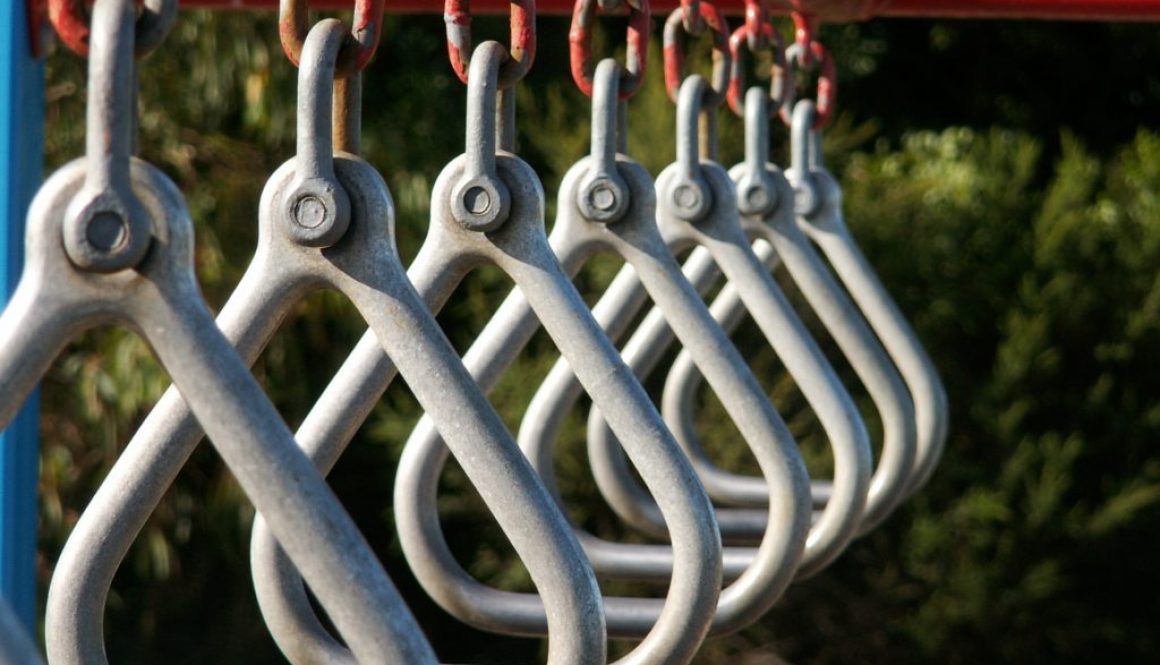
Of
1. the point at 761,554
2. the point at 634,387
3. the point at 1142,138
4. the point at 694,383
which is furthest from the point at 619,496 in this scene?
the point at 1142,138

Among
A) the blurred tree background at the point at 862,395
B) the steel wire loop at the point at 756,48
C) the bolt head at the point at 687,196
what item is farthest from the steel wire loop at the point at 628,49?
the blurred tree background at the point at 862,395

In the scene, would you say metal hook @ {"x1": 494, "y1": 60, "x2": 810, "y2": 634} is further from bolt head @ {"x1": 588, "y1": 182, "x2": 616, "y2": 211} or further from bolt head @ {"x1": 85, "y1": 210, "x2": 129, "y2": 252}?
bolt head @ {"x1": 85, "y1": 210, "x2": 129, "y2": 252}

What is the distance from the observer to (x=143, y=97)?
10.7ft

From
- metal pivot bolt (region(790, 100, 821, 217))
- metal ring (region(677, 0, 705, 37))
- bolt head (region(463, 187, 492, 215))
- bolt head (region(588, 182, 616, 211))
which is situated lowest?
metal pivot bolt (region(790, 100, 821, 217))

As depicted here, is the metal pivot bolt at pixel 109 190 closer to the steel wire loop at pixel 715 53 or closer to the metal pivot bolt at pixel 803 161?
the steel wire loop at pixel 715 53

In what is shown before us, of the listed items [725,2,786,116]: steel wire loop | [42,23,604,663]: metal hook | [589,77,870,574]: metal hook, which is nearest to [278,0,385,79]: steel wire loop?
[42,23,604,663]: metal hook

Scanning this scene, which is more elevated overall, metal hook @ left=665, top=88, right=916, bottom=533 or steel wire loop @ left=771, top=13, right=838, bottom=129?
steel wire loop @ left=771, top=13, right=838, bottom=129

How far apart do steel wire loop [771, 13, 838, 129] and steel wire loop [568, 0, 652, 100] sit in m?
0.30

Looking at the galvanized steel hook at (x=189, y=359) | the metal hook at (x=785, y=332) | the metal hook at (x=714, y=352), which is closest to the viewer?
the galvanized steel hook at (x=189, y=359)

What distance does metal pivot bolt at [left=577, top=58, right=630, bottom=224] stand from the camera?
0.86 m

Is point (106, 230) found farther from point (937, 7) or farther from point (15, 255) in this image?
point (937, 7)

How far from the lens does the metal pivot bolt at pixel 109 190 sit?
0.48 meters

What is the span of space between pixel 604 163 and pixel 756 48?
0.35m

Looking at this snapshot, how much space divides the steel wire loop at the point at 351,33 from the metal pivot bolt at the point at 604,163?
247 millimetres
